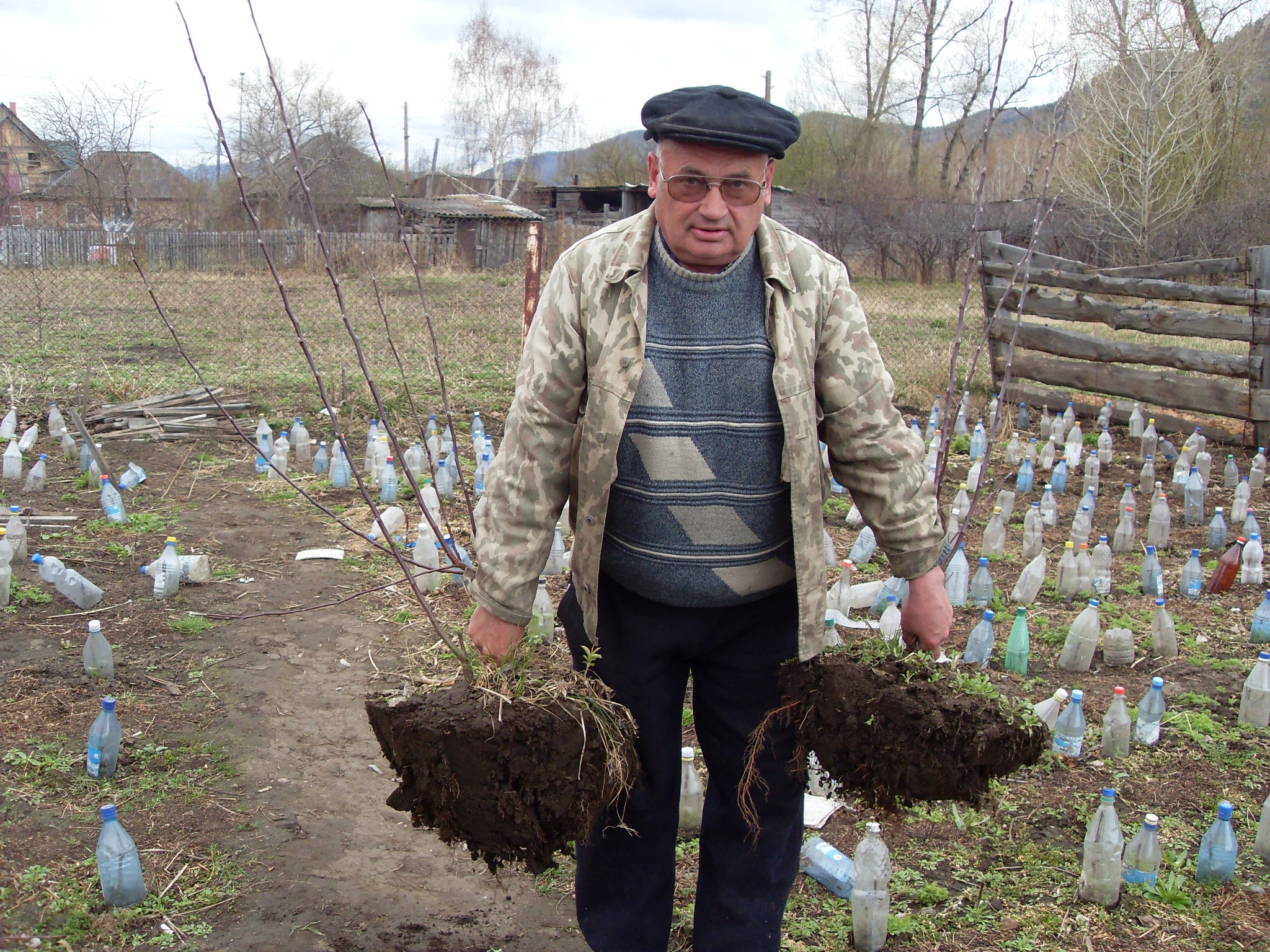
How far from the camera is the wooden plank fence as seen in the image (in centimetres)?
844

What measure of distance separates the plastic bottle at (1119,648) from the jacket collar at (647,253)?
3.28 metres

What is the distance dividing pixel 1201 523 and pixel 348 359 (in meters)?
9.06

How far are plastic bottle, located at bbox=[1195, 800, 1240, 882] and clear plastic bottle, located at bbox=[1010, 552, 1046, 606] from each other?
2.23 metres

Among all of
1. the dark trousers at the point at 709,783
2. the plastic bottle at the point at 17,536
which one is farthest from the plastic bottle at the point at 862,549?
the plastic bottle at the point at 17,536

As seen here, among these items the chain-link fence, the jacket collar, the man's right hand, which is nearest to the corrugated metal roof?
the chain-link fence

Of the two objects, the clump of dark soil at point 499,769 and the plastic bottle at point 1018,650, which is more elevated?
the clump of dark soil at point 499,769

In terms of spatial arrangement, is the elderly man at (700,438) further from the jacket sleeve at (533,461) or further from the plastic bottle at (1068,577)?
the plastic bottle at (1068,577)

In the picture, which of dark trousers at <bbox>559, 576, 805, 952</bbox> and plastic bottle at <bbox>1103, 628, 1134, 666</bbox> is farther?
plastic bottle at <bbox>1103, 628, 1134, 666</bbox>

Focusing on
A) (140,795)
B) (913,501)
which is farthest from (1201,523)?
(140,795)

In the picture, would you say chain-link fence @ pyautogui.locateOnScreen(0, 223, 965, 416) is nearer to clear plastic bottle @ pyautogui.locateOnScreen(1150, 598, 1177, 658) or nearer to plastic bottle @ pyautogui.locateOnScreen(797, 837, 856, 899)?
plastic bottle @ pyautogui.locateOnScreen(797, 837, 856, 899)

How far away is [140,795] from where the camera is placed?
3.40m

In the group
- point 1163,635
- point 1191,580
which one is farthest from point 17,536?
point 1191,580

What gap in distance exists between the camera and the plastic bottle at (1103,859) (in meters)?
2.95

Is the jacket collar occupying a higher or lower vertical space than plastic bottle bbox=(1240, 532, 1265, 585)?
higher
